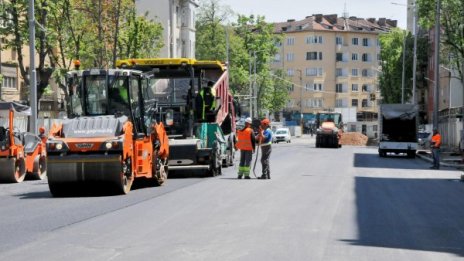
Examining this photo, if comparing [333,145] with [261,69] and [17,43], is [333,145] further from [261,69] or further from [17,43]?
[261,69]

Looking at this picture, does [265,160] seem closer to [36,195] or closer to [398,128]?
[36,195]

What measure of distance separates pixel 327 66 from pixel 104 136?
127 meters

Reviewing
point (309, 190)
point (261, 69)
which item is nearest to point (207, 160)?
point (309, 190)

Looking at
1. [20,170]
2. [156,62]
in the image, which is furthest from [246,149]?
[20,170]

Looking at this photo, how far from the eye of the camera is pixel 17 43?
146 ft

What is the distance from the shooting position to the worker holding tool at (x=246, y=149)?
2511 cm

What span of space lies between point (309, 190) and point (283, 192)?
110cm

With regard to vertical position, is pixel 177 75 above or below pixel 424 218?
above

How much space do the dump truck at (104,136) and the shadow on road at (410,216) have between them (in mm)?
5214

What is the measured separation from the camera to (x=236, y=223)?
1347 centimetres

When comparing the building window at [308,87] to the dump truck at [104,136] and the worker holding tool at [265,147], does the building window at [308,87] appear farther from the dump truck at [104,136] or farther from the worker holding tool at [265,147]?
the dump truck at [104,136]

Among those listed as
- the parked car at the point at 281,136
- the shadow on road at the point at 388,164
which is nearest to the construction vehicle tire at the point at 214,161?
the shadow on road at the point at 388,164

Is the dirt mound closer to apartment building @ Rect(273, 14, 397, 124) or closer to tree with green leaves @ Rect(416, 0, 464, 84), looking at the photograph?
tree with green leaves @ Rect(416, 0, 464, 84)

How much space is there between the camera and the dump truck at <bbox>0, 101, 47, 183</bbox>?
2458 centimetres
